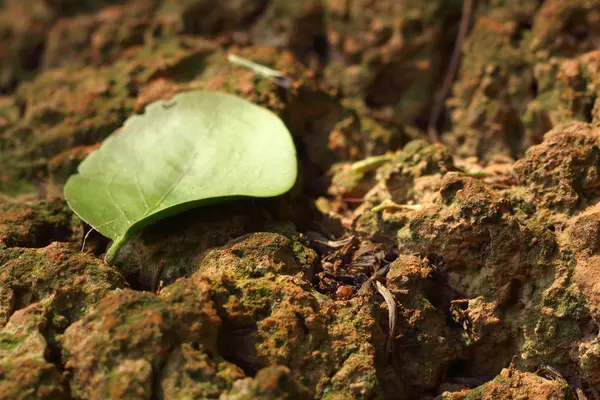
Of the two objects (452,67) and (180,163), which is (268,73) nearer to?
(180,163)

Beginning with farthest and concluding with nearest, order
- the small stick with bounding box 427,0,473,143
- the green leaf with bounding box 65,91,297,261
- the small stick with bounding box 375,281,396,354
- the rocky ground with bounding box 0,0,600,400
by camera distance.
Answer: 1. the small stick with bounding box 427,0,473,143
2. the green leaf with bounding box 65,91,297,261
3. the small stick with bounding box 375,281,396,354
4. the rocky ground with bounding box 0,0,600,400

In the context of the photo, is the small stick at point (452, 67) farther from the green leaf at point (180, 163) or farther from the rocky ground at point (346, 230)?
the green leaf at point (180, 163)

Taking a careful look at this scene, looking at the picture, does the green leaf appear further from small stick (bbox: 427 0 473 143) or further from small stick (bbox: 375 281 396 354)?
small stick (bbox: 427 0 473 143)

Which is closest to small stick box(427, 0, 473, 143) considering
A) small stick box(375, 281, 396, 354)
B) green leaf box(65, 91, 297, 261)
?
green leaf box(65, 91, 297, 261)

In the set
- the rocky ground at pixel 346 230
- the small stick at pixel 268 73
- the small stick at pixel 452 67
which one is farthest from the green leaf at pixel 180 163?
the small stick at pixel 452 67

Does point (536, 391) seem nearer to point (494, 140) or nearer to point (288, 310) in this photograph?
point (288, 310)

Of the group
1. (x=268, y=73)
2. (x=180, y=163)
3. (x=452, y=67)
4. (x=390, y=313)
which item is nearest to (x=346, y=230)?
(x=390, y=313)

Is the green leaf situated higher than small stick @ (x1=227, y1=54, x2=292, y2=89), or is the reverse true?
small stick @ (x1=227, y1=54, x2=292, y2=89)
